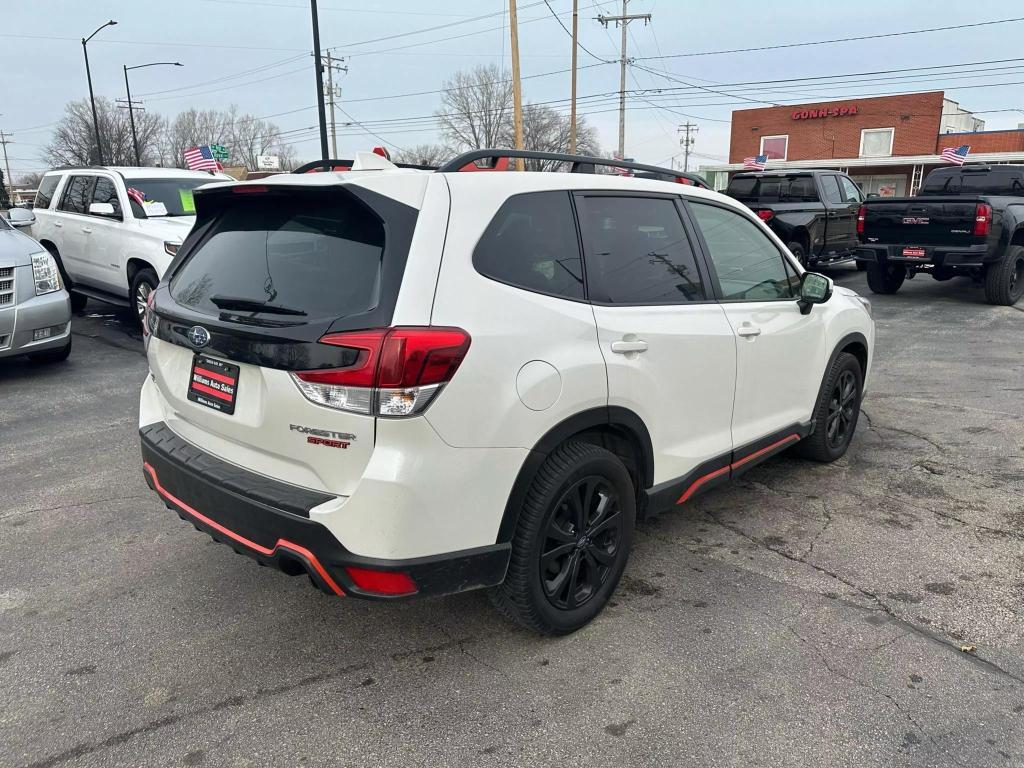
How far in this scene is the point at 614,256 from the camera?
3.10 meters

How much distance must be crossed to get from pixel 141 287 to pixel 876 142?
46.4m

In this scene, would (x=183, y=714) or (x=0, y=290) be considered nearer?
Result: (x=183, y=714)

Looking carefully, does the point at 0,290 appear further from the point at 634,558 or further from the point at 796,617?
the point at 796,617

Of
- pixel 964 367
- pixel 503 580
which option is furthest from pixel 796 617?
pixel 964 367

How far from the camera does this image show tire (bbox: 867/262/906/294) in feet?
40.2

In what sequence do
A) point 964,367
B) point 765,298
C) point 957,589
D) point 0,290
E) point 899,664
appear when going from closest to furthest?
1. point 899,664
2. point 957,589
3. point 765,298
4. point 0,290
5. point 964,367

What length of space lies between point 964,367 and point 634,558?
5.55 m

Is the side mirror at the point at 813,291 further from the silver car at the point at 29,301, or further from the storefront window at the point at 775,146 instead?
the storefront window at the point at 775,146

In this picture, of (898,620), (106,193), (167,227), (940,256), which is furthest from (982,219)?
(106,193)

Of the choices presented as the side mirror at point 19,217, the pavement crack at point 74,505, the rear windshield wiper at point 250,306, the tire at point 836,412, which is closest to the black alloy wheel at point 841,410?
the tire at point 836,412

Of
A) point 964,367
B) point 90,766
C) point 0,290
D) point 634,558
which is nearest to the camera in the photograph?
point 90,766

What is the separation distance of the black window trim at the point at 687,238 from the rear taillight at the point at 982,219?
27.8ft

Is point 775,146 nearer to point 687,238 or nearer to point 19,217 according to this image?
point 19,217

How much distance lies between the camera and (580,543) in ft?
9.59
